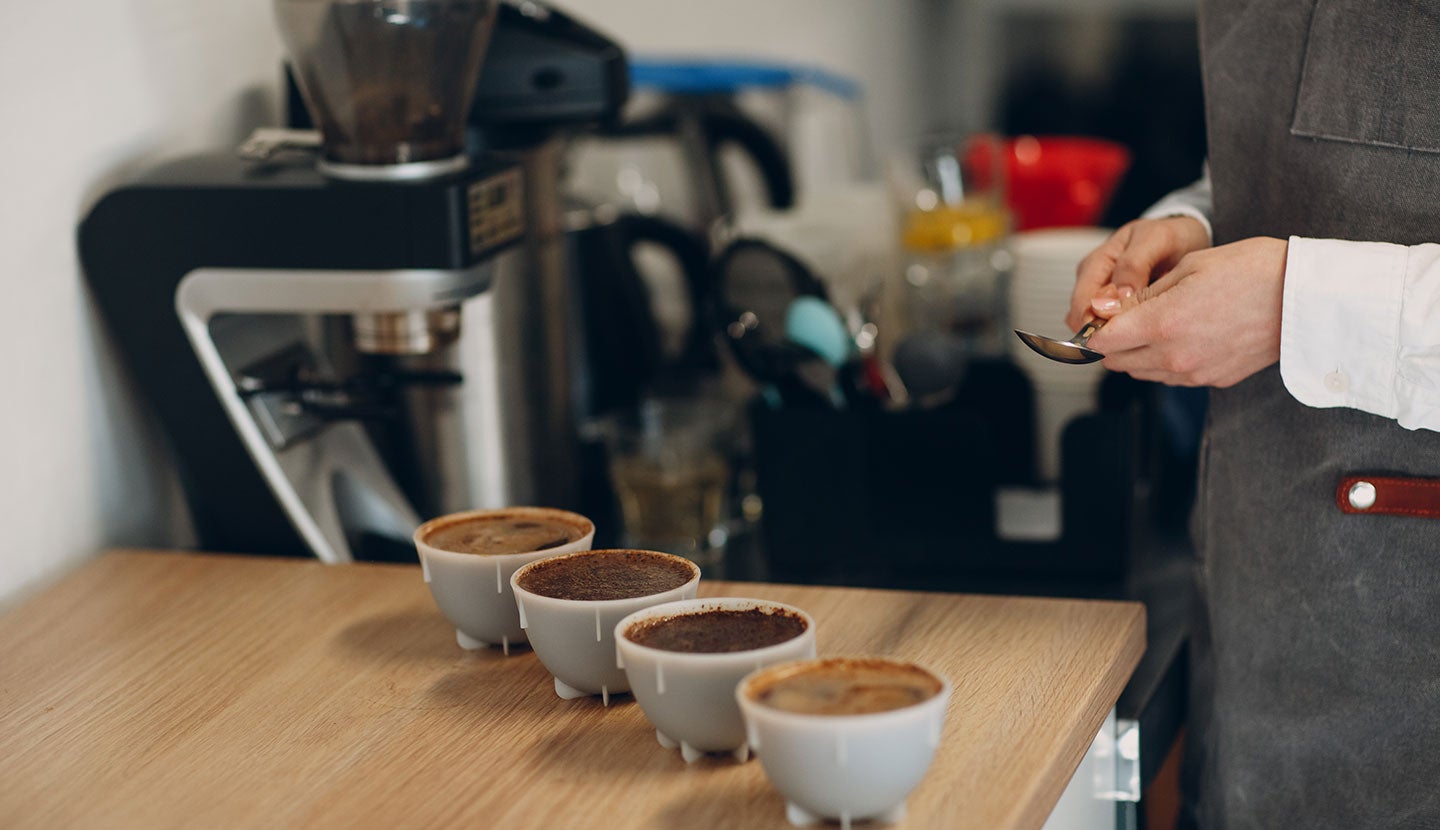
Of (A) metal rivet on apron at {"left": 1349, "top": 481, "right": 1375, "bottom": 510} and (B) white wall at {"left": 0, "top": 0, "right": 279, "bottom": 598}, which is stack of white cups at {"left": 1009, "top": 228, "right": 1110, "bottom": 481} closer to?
(A) metal rivet on apron at {"left": 1349, "top": 481, "right": 1375, "bottom": 510}

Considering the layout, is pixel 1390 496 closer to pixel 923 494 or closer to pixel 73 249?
pixel 923 494

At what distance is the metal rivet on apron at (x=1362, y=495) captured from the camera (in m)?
0.98

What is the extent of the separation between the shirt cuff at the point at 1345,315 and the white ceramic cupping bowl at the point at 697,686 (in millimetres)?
347

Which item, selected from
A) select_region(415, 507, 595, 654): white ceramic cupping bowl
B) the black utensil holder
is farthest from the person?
select_region(415, 507, 595, 654): white ceramic cupping bowl

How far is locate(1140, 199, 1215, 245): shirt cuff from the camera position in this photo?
3.58ft

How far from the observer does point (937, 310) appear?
1503 millimetres

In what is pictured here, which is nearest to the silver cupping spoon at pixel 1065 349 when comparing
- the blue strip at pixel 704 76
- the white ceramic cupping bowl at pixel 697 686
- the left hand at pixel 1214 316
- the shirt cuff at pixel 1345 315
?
the left hand at pixel 1214 316

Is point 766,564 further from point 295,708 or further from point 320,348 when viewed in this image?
point 295,708

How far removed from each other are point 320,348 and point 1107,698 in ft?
2.34

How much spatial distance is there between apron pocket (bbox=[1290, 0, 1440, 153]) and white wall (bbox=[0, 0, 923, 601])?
0.86 meters

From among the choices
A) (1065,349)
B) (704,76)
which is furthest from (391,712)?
(704,76)

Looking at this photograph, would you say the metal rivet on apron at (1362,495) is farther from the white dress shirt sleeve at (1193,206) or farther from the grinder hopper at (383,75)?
the grinder hopper at (383,75)

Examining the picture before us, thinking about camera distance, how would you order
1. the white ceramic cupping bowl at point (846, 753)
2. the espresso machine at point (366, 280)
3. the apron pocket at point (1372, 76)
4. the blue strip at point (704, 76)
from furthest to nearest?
the blue strip at point (704, 76) < the espresso machine at point (366, 280) < the apron pocket at point (1372, 76) < the white ceramic cupping bowl at point (846, 753)

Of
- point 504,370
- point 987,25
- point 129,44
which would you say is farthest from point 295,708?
point 987,25
